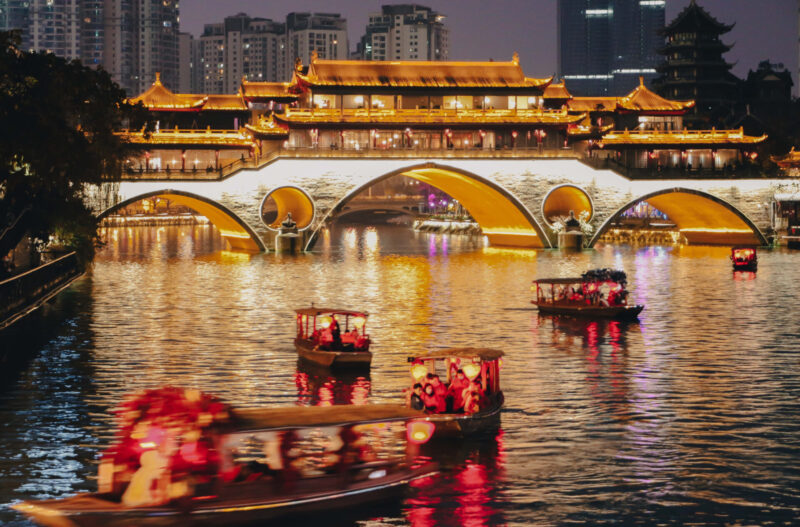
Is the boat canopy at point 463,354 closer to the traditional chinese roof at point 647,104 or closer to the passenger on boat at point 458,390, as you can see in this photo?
the passenger on boat at point 458,390

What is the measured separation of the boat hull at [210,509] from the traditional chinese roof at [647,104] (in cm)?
8031

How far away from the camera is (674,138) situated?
8419 cm

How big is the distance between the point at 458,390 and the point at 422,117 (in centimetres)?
5749

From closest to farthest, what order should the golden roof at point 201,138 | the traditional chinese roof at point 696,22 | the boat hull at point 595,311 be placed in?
the boat hull at point 595,311
the golden roof at point 201,138
the traditional chinese roof at point 696,22

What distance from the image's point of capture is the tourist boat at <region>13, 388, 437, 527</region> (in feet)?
44.6

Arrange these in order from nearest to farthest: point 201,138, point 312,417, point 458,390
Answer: point 312,417 → point 458,390 → point 201,138

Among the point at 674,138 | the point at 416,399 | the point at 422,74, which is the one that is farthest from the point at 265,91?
the point at 416,399

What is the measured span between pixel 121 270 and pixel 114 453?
47693mm

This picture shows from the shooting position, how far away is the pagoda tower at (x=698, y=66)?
120 m

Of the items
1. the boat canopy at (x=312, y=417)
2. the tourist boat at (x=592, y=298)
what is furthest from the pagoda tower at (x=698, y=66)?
the boat canopy at (x=312, y=417)

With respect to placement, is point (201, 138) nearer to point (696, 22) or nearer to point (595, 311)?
point (595, 311)

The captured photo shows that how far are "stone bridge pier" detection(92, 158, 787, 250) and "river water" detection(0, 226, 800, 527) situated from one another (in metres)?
17.3

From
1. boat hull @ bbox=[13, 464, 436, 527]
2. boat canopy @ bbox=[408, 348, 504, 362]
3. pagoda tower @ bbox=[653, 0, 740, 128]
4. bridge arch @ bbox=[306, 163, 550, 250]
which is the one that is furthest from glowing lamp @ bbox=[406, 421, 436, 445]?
pagoda tower @ bbox=[653, 0, 740, 128]

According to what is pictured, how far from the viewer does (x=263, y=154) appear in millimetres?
73438
